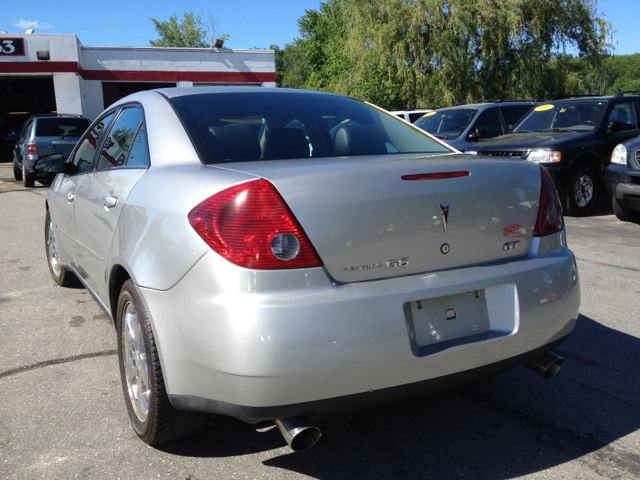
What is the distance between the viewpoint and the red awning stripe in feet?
75.9

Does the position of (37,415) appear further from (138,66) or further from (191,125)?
(138,66)

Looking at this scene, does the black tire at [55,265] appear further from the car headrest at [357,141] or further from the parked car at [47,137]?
the parked car at [47,137]

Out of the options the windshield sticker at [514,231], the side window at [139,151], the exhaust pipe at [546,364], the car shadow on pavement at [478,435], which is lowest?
the car shadow on pavement at [478,435]

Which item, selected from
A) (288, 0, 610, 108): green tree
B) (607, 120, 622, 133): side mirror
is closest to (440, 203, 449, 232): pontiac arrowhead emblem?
(607, 120, 622, 133): side mirror

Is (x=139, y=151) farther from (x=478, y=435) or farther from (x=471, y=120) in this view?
(x=471, y=120)

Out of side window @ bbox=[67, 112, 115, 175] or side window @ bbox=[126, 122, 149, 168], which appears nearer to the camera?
side window @ bbox=[126, 122, 149, 168]

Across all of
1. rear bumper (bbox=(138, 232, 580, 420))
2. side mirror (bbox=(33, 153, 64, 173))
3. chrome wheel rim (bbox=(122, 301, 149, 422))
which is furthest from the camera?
side mirror (bbox=(33, 153, 64, 173))

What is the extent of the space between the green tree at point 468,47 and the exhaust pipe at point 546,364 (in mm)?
21361

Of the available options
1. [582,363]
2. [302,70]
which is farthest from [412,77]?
[302,70]

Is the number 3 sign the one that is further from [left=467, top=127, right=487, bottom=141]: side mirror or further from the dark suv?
the dark suv

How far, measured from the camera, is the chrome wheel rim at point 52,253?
5.04 metres

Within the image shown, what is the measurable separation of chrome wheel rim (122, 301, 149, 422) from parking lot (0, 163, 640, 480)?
0.58 ft

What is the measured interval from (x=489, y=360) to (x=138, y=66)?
2596 centimetres

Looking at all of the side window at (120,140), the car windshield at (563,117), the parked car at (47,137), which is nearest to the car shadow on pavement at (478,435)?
the side window at (120,140)
